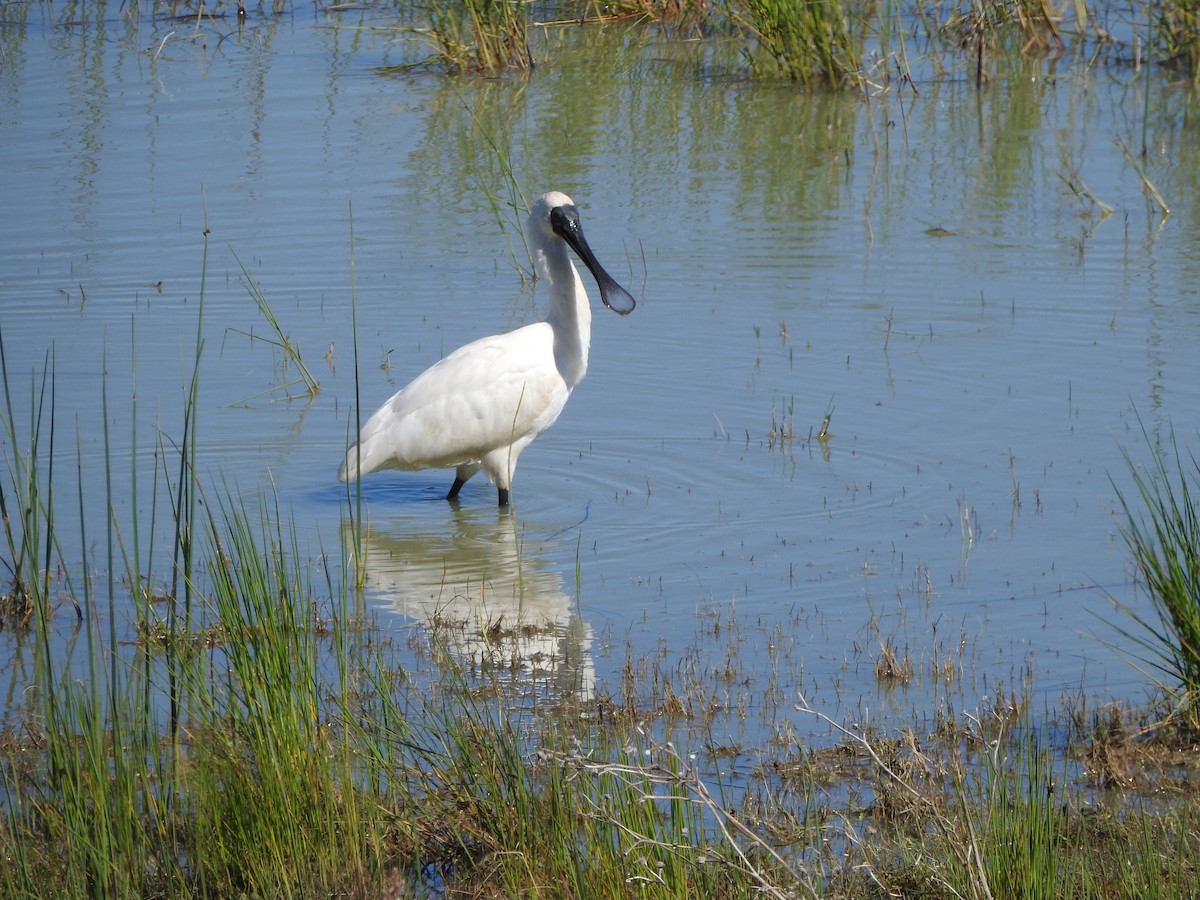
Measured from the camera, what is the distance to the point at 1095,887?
12.0 ft

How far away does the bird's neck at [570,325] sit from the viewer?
26.2 feet

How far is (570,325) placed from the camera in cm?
801

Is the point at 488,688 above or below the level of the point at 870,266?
below

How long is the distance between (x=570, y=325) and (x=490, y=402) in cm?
55

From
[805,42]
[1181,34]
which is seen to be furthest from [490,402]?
[1181,34]

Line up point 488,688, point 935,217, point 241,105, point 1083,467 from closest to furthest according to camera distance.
→ 1. point 488,688
2. point 1083,467
3. point 935,217
4. point 241,105

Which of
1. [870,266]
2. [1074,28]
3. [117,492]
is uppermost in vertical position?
[1074,28]

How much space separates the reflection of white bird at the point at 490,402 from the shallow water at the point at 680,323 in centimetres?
27

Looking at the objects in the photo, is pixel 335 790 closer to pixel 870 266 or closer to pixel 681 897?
pixel 681 897

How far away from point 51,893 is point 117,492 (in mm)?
4207

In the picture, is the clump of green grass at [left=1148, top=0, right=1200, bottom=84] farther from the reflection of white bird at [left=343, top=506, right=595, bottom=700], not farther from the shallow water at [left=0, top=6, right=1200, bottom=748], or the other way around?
the reflection of white bird at [left=343, top=506, right=595, bottom=700]

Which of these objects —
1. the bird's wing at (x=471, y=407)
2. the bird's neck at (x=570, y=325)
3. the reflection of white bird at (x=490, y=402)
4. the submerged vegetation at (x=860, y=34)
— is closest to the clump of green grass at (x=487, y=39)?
the submerged vegetation at (x=860, y=34)

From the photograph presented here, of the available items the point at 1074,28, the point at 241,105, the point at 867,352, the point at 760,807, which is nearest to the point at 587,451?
the point at 867,352

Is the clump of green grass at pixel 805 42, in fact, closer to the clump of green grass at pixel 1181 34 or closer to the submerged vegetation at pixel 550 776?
the clump of green grass at pixel 1181 34
